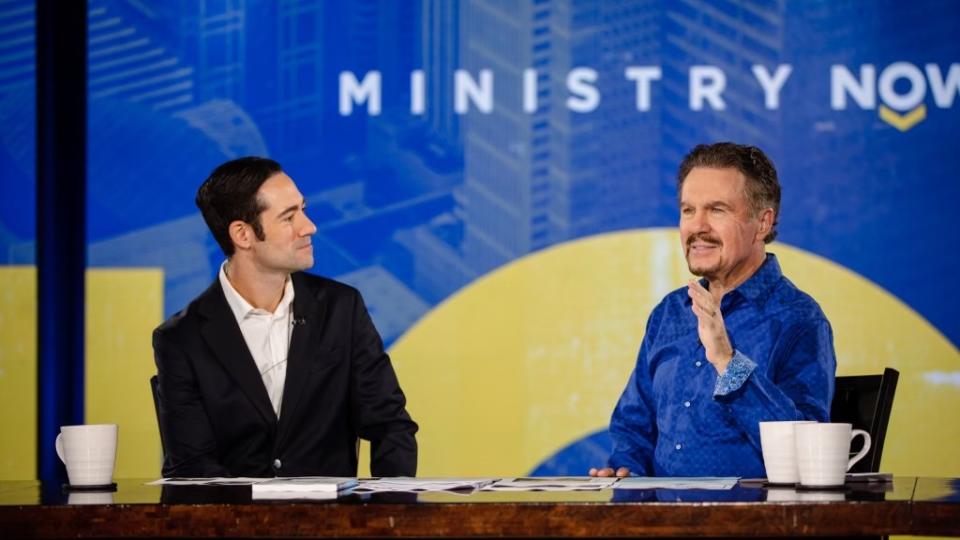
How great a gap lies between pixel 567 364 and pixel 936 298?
1.34m

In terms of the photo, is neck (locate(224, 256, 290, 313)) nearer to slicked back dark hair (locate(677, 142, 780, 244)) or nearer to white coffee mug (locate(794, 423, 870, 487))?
slicked back dark hair (locate(677, 142, 780, 244))

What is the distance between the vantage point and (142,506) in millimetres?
2211

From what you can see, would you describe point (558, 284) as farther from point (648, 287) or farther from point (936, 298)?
point (936, 298)

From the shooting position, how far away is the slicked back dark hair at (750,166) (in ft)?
10.7

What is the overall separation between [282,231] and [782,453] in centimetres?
172

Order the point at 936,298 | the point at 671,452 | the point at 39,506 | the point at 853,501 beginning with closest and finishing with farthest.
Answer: the point at 853,501, the point at 39,506, the point at 671,452, the point at 936,298

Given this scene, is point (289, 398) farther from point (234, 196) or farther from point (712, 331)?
point (712, 331)

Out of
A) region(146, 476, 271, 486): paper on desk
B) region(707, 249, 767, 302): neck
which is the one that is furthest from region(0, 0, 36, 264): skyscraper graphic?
region(707, 249, 767, 302): neck

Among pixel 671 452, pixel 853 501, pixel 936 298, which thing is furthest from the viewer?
pixel 936 298

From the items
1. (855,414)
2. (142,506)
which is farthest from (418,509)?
(855,414)

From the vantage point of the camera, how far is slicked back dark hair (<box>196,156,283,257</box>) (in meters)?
3.74

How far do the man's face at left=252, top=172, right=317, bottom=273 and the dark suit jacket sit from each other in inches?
3.4

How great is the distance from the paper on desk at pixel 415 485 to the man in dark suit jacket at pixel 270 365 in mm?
710

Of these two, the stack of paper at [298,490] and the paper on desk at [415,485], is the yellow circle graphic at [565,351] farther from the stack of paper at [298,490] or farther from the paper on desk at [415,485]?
the stack of paper at [298,490]
